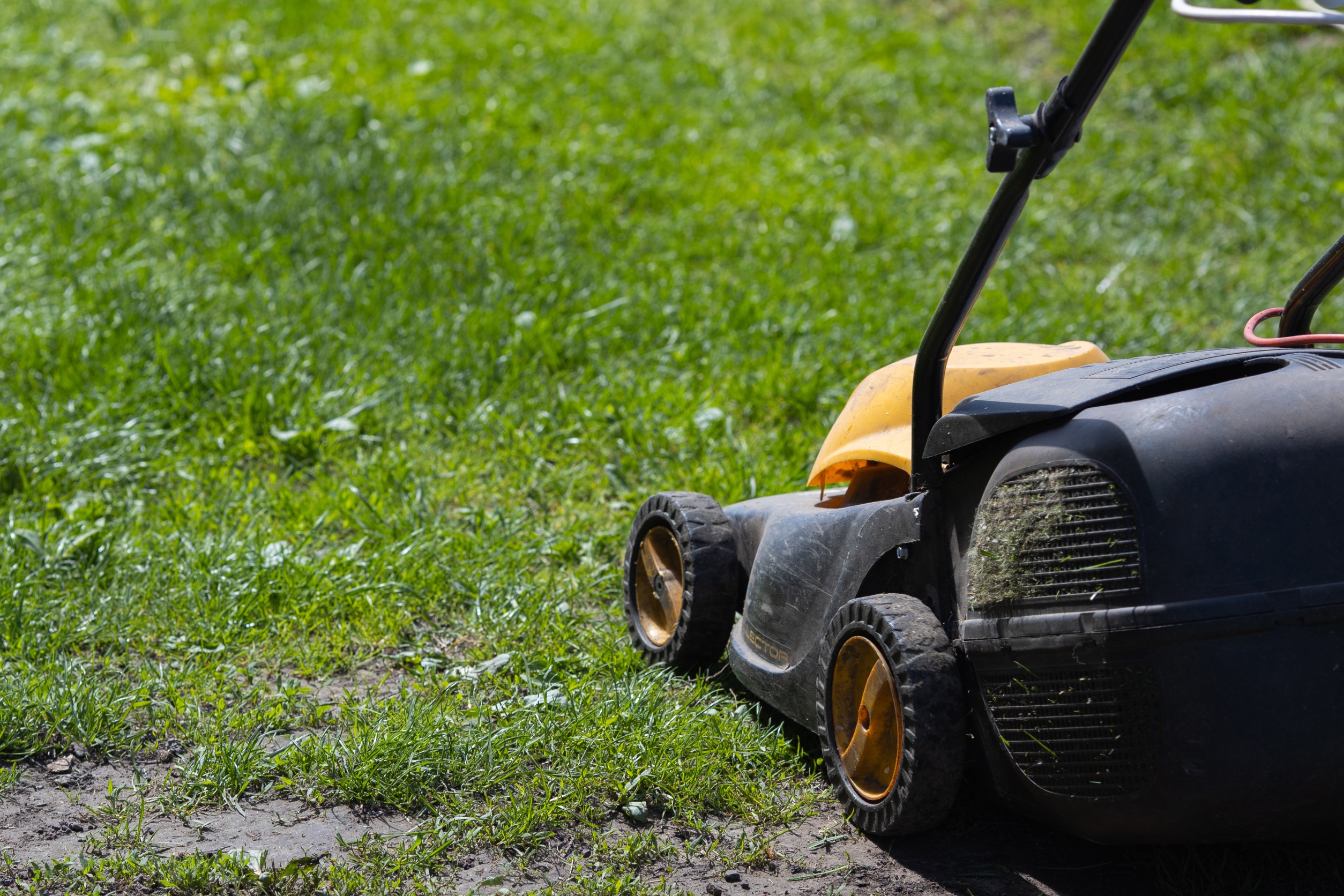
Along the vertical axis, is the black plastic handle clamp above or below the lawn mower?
above

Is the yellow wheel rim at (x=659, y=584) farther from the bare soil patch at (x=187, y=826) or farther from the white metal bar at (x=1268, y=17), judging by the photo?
the white metal bar at (x=1268, y=17)

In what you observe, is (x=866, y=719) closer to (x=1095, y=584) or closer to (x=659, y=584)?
(x=1095, y=584)

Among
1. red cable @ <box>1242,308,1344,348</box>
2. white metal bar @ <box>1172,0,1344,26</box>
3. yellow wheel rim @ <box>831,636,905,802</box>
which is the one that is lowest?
yellow wheel rim @ <box>831,636,905,802</box>

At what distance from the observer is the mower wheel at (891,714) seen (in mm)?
1928

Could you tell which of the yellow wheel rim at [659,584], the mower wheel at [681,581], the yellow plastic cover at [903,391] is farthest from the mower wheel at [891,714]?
the yellow wheel rim at [659,584]

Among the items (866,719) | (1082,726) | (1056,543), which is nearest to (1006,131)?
(1056,543)

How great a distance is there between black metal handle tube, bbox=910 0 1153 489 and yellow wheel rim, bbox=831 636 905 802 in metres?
→ 0.33

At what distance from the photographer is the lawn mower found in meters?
1.64

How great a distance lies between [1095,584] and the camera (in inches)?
68.3

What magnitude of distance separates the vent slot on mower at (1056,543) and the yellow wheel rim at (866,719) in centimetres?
25

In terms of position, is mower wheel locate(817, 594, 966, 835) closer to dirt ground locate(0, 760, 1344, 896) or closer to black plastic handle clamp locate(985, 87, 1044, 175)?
dirt ground locate(0, 760, 1344, 896)

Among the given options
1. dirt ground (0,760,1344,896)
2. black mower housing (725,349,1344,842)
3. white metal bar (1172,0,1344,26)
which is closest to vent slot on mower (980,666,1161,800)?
black mower housing (725,349,1344,842)

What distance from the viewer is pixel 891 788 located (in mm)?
2012

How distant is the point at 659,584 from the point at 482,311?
2.04 meters
